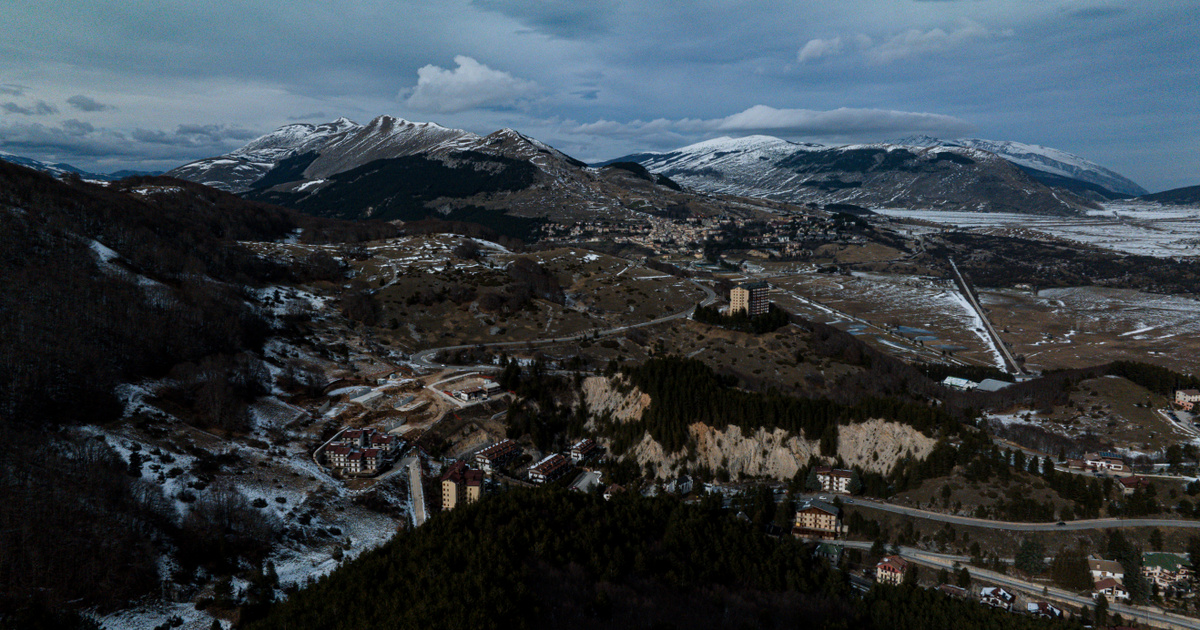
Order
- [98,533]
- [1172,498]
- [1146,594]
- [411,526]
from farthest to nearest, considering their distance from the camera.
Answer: [1172,498] → [411,526] → [1146,594] → [98,533]

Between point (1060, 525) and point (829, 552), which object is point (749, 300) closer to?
point (829, 552)

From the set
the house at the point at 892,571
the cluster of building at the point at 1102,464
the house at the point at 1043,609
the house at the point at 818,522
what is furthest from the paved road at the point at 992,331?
the house at the point at 892,571

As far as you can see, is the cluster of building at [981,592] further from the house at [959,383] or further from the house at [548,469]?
the house at [959,383]

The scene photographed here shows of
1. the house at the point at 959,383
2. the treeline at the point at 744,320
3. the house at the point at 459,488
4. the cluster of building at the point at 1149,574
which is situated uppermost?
the treeline at the point at 744,320

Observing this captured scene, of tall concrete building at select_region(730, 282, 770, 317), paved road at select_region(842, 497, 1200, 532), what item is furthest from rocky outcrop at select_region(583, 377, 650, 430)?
tall concrete building at select_region(730, 282, 770, 317)

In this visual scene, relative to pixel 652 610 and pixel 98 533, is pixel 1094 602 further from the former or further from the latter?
pixel 98 533

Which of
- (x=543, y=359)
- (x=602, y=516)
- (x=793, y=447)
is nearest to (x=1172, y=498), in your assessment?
(x=793, y=447)

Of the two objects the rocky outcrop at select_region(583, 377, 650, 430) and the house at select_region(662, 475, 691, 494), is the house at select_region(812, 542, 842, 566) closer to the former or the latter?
the house at select_region(662, 475, 691, 494)
